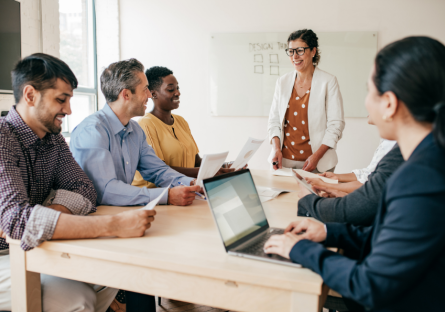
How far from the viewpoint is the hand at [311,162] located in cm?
240

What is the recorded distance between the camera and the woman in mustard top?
230 centimetres

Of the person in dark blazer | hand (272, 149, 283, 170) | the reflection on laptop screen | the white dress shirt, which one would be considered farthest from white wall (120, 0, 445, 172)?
the person in dark blazer

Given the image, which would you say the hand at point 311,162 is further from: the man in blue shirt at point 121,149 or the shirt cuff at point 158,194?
the shirt cuff at point 158,194

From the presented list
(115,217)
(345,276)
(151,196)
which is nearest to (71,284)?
(115,217)

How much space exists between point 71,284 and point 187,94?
3384mm

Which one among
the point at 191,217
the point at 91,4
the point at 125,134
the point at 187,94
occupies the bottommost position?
the point at 191,217

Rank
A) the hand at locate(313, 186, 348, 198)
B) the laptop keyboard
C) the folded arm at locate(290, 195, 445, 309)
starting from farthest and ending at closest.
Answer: the hand at locate(313, 186, 348, 198)
the laptop keyboard
the folded arm at locate(290, 195, 445, 309)

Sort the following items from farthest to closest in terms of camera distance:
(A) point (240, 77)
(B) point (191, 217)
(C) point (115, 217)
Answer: (A) point (240, 77), (B) point (191, 217), (C) point (115, 217)

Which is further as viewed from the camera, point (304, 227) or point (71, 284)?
point (71, 284)

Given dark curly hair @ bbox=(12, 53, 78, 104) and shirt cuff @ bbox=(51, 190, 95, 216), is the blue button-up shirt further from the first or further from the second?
dark curly hair @ bbox=(12, 53, 78, 104)

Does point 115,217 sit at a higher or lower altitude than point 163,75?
lower

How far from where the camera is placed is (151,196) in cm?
155

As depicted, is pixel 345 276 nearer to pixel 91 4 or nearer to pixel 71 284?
pixel 71 284

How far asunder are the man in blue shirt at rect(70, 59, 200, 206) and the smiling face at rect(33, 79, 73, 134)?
0.25 metres
